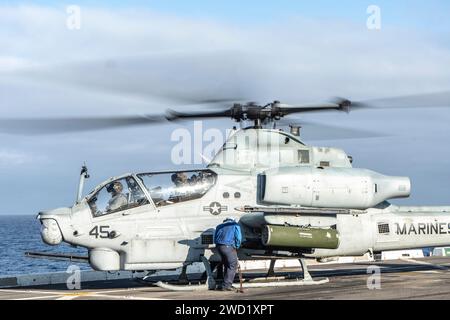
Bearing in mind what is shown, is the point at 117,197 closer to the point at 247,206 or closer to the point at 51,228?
the point at 51,228

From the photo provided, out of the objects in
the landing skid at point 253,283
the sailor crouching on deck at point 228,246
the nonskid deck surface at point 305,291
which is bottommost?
the nonskid deck surface at point 305,291

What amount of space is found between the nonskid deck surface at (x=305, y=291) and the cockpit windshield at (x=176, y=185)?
2.18 m

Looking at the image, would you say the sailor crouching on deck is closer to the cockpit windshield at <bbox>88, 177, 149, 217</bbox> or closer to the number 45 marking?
the cockpit windshield at <bbox>88, 177, 149, 217</bbox>

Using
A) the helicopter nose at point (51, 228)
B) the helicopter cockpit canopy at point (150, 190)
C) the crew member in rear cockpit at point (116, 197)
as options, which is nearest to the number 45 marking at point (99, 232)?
the helicopter cockpit canopy at point (150, 190)

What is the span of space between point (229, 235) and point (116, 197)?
2.88 meters

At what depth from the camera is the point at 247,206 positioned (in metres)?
16.6

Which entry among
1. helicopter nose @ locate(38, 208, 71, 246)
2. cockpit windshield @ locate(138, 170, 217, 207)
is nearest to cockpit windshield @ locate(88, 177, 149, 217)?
cockpit windshield @ locate(138, 170, 217, 207)

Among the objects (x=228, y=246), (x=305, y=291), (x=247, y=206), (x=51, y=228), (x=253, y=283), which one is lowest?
(x=305, y=291)

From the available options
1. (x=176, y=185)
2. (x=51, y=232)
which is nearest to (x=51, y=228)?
(x=51, y=232)

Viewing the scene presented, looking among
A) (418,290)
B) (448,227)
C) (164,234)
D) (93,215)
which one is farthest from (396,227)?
(93,215)

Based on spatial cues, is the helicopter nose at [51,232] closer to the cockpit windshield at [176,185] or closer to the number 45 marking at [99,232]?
the number 45 marking at [99,232]

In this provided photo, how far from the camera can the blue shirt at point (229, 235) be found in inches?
606

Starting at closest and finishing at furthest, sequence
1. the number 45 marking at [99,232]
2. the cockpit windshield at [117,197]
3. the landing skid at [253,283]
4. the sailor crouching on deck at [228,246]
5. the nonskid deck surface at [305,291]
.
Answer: the nonskid deck surface at [305,291] < the sailor crouching on deck at [228,246] < the landing skid at [253,283] < the number 45 marking at [99,232] < the cockpit windshield at [117,197]
